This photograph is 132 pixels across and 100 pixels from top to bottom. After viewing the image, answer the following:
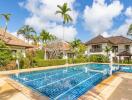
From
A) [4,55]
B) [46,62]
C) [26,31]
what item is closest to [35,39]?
[26,31]

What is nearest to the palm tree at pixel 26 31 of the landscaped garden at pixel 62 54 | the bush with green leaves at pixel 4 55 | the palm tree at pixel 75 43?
the landscaped garden at pixel 62 54

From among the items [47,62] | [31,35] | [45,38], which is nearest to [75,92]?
[47,62]

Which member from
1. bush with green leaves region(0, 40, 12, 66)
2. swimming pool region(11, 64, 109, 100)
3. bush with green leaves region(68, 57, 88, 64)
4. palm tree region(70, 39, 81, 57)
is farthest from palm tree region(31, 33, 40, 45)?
swimming pool region(11, 64, 109, 100)

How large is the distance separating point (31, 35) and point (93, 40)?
83.3ft

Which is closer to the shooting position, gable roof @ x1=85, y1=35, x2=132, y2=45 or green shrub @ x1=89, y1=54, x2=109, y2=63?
green shrub @ x1=89, y1=54, x2=109, y2=63

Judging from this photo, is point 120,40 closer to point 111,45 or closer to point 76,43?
point 111,45

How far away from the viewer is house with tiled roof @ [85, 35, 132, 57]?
4766 centimetres

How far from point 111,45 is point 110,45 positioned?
45 centimetres

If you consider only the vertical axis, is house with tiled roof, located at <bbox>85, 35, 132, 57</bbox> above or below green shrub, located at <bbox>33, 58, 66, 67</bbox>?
above

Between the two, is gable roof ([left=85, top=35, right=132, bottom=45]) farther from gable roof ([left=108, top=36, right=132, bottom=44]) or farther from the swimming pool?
the swimming pool

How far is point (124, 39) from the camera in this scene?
49.2 m

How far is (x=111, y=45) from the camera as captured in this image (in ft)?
164

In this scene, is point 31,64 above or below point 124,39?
below

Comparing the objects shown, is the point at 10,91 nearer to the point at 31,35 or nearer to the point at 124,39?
the point at 124,39
